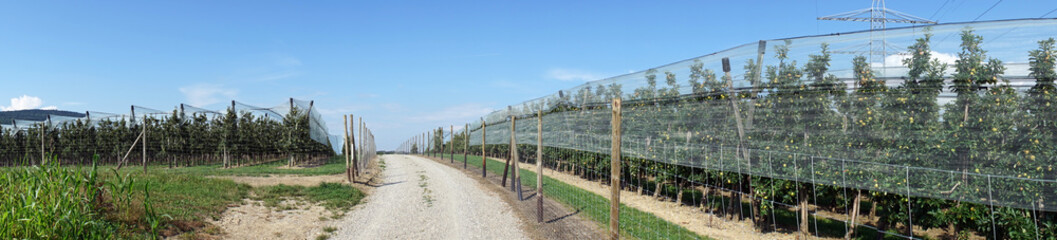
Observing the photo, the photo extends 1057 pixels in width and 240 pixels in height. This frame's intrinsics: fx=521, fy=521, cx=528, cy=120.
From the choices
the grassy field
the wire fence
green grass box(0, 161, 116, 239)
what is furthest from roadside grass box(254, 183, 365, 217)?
the wire fence

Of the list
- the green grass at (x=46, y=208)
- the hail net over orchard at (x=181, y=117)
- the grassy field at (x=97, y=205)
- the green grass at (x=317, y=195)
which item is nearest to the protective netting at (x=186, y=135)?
the hail net over orchard at (x=181, y=117)

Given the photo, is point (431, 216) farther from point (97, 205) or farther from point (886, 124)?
point (886, 124)

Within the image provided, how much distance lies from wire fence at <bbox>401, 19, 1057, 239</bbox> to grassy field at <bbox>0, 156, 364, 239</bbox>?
545 centimetres

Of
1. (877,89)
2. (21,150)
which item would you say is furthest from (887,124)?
(21,150)

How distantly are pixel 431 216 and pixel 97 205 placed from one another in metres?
4.84

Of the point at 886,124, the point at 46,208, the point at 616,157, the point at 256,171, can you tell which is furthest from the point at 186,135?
the point at 886,124

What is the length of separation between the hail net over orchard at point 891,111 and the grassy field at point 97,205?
6.89 m

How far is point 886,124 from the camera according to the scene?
6.21 meters

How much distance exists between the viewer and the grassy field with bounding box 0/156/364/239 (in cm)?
461

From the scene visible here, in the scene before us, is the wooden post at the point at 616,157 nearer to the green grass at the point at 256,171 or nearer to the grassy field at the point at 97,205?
the grassy field at the point at 97,205

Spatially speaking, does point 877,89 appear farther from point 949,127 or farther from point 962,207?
point 962,207

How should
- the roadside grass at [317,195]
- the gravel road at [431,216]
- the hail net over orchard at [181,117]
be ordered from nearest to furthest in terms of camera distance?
the gravel road at [431,216]
the roadside grass at [317,195]
the hail net over orchard at [181,117]

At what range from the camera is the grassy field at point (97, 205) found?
182 inches

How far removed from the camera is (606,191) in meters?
13.5
